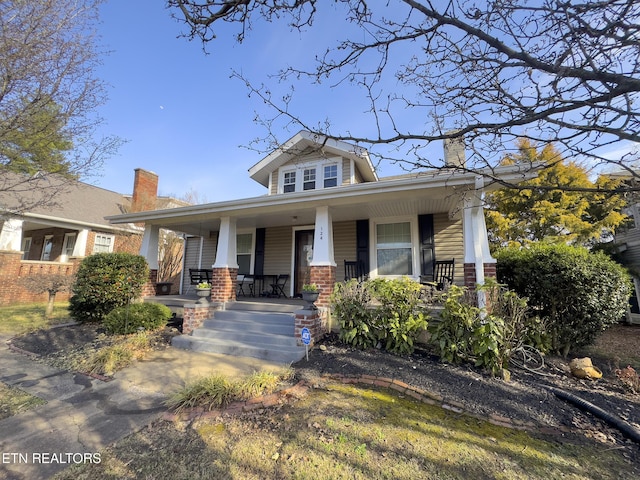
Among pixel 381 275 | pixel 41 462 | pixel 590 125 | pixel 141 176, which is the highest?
pixel 141 176

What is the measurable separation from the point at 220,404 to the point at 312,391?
1.09 m

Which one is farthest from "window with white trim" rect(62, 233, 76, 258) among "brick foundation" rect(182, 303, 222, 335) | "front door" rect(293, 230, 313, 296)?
"front door" rect(293, 230, 313, 296)

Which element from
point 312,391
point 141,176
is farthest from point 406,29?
point 141,176

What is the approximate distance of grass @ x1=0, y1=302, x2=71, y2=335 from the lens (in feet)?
22.2

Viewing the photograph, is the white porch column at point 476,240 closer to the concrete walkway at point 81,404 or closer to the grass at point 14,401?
the concrete walkway at point 81,404

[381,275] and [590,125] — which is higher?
[590,125]

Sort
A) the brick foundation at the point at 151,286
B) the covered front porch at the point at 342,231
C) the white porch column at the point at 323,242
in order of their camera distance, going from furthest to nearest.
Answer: the brick foundation at the point at 151,286 < the white porch column at the point at 323,242 < the covered front porch at the point at 342,231

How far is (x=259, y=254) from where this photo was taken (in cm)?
950

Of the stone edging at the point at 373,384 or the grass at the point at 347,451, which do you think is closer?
the grass at the point at 347,451

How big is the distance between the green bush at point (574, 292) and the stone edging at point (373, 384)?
8.99ft

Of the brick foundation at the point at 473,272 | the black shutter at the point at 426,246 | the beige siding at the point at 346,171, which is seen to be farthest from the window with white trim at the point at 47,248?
the brick foundation at the point at 473,272

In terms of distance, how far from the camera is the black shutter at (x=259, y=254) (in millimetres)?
9406

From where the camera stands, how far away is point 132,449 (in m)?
2.42

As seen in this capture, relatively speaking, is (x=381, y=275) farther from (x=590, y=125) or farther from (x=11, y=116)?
(x=11, y=116)
